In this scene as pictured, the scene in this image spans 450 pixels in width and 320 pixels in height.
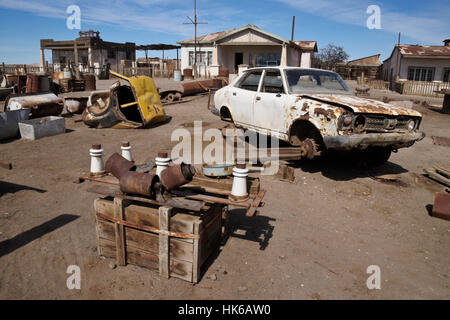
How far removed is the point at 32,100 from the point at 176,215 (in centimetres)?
863

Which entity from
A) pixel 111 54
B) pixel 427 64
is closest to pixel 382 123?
pixel 427 64

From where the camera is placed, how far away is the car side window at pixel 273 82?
5.96 metres

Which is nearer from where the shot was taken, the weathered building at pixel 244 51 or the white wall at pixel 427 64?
the weathered building at pixel 244 51

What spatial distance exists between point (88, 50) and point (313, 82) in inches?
1340

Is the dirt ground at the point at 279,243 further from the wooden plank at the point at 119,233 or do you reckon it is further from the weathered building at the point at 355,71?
the weathered building at the point at 355,71

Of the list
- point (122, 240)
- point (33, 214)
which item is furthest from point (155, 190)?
point (33, 214)

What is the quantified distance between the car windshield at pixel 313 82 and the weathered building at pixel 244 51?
52.1 feet

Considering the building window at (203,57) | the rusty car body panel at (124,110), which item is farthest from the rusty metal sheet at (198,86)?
the building window at (203,57)

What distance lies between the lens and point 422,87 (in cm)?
2167

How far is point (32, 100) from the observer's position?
364 inches

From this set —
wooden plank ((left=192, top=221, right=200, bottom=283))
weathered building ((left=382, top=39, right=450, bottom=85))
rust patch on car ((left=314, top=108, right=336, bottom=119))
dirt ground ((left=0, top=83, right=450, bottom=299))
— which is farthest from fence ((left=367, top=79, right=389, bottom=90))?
wooden plank ((left=192, top=221, right=200, bottom=283))

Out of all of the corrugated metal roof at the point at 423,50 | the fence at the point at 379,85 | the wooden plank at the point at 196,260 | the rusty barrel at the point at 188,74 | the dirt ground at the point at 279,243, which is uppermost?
the corrugated metal roof at the point at 423,50

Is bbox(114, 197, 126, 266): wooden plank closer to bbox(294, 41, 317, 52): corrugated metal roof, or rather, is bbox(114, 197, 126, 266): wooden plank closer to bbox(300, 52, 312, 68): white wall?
bbox(294, 41, 317, 52): corrugated metal roof
